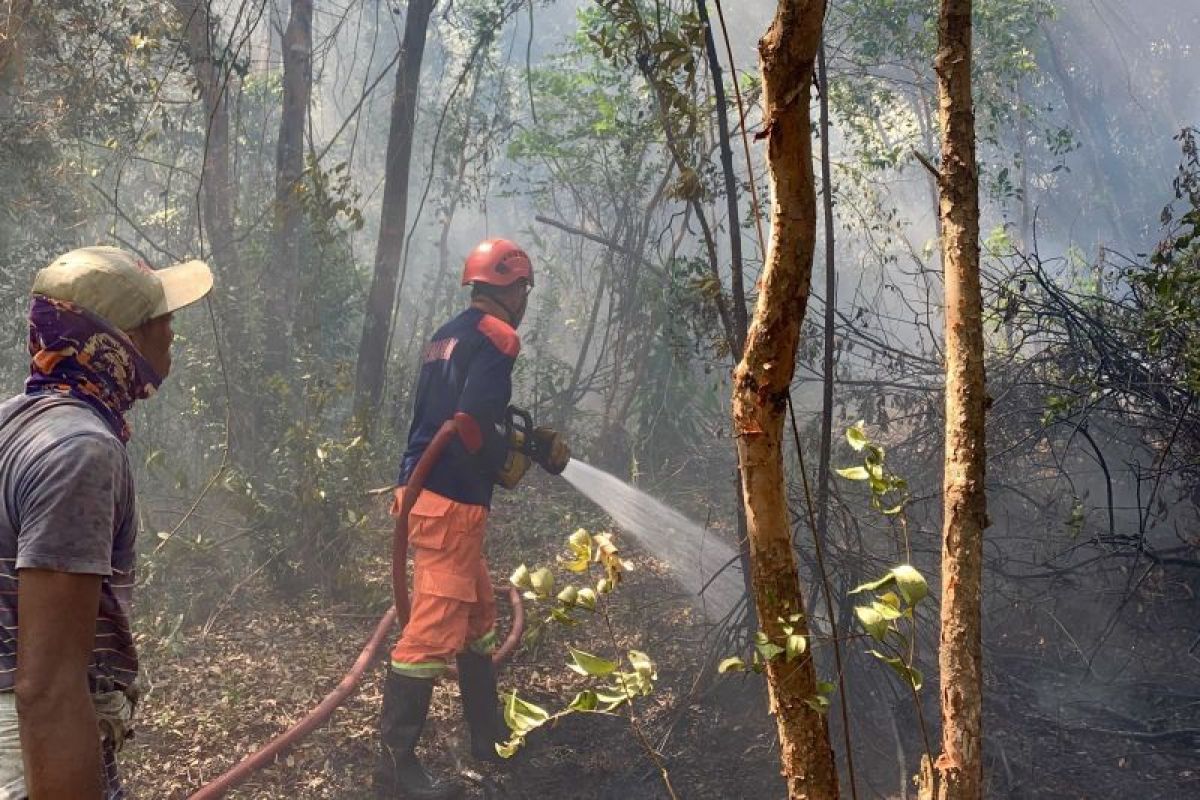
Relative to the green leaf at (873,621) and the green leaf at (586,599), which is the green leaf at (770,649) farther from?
the green leaf at (586,599)

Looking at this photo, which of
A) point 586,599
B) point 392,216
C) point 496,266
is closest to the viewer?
point 586,599

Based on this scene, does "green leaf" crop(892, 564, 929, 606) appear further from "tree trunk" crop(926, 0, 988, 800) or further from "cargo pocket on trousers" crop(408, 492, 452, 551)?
"cargo pocket on trousers" crop(408, 492, 452, 551)

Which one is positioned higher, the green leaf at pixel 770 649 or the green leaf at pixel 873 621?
the green leaf at pixel 873 621

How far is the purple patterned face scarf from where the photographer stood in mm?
1967

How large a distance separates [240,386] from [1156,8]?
22903 millimetres

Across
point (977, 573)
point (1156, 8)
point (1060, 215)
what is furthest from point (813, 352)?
point (1156, 8)

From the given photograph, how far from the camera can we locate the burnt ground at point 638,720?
13.9 ft

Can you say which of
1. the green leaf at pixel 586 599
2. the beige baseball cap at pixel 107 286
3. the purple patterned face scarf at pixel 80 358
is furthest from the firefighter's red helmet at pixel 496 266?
the green leaf at pixel 586 599

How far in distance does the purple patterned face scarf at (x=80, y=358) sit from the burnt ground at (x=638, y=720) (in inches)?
109

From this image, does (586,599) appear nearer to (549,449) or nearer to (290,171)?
(549,449)

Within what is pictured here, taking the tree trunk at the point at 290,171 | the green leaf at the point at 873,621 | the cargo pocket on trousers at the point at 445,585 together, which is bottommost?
the cargo pocket on trousers at the point at 445,585

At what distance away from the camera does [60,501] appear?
173cm

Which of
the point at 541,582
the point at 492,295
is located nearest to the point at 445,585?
the point at 492,295

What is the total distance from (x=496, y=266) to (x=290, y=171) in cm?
313
